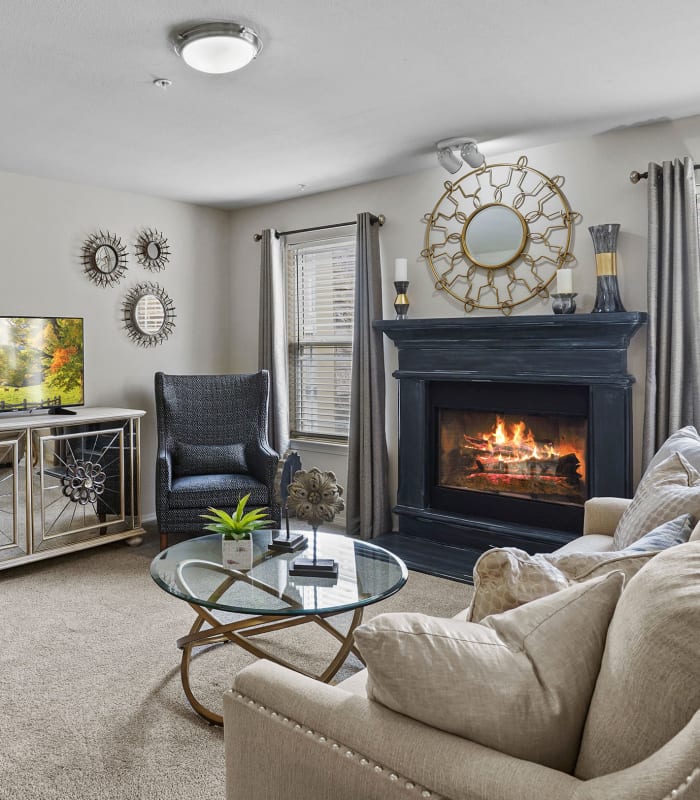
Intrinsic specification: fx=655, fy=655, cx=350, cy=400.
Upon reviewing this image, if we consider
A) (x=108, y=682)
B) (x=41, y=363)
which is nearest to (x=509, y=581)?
(x=108, y=682)

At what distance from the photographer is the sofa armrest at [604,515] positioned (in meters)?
2.66

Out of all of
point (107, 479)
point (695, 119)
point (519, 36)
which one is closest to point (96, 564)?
point (107, 479)

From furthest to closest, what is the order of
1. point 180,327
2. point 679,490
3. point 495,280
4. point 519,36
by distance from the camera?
point 180,327 → point 495,280 → point 519,36 → point 679,490

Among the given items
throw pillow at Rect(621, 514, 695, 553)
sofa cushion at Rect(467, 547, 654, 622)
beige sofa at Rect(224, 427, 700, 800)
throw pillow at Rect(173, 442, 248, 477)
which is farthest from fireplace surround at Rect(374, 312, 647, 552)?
beige sofa at Rect(224, 427, 700, 800)

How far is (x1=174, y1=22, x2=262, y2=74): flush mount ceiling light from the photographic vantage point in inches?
89.8

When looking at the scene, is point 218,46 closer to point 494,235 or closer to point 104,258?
point 494,235

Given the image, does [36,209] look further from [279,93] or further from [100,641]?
[100,641]

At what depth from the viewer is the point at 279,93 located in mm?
2887

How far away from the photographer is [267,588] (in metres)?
2.28

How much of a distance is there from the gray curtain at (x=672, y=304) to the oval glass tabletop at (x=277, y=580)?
1.67 m

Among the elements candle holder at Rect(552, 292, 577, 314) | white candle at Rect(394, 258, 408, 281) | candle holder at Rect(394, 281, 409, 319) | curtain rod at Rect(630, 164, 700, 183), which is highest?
curtain rod at Rect(630, 164, 700, 183)

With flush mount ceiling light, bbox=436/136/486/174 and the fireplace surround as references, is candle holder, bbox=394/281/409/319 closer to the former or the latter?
the fireplace surround

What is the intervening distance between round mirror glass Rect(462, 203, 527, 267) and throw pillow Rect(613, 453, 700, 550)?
1.83 metres

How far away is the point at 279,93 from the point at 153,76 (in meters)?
A: 0.53
